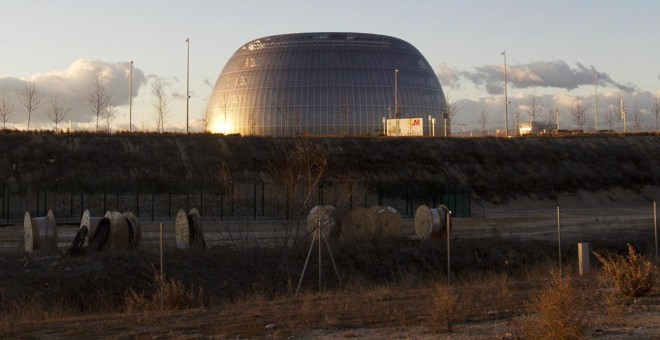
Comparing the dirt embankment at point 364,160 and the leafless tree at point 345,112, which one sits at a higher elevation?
the leafless tree at point 345,112

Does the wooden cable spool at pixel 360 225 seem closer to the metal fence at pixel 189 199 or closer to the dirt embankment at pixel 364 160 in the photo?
the metal fence at pixel 189 199

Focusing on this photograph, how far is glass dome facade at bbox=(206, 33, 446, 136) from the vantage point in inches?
4311

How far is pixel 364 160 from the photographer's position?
79.6 meters

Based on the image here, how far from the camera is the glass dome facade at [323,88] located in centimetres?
10950

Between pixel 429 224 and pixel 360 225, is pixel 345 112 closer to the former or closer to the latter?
pixel 429 224

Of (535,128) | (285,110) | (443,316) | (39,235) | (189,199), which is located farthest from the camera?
(535,128)

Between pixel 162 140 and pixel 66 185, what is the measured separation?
56.5 ft

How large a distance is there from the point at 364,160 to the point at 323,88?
33.6 metres

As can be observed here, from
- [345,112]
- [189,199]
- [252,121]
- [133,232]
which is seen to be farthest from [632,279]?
[252,121]

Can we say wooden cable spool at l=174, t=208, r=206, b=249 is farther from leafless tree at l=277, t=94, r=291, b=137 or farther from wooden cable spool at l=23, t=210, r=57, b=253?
leafless tree at l=277, t=94, r=291, b=137

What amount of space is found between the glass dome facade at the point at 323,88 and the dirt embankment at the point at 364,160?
23.1 metres

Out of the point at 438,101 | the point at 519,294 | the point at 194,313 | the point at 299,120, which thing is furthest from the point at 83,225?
the point at 438,101

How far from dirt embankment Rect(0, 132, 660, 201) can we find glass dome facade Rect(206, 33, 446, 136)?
75.7 feet

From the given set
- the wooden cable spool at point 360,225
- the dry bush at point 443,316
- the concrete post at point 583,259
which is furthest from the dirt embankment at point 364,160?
the dry bush at point 443,316
